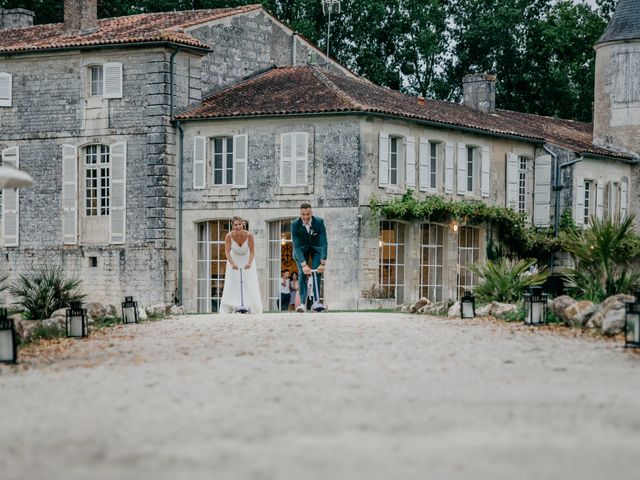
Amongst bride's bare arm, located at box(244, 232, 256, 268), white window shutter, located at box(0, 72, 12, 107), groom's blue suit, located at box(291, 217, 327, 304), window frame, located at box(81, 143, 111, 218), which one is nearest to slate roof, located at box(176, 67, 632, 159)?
window frame, located at box(81, 143, 111, 218)

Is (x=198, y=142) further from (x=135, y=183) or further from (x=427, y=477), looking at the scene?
(x=427, y=477)

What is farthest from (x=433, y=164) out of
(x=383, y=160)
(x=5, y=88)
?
(x=5, y=88)

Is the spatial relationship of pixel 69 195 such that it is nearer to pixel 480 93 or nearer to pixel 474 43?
pixel 480 93

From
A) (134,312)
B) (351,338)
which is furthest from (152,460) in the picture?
(134,312)

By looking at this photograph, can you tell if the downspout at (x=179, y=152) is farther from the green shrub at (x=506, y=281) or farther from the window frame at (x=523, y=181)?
the green shrub at (x=506, y=281)

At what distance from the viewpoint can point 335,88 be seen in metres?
36.5

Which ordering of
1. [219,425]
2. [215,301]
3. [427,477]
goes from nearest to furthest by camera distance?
[427,477] → [219,425] → [215,301]

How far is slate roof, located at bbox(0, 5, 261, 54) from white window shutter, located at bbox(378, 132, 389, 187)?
592cm

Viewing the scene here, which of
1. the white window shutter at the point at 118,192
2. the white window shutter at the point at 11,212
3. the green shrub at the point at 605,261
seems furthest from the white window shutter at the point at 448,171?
the green shrub at the point at 605,261

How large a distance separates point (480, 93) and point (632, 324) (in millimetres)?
30523

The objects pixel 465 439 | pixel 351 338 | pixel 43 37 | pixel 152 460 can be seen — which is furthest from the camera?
pixel 43 37

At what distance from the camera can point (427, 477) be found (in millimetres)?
7785

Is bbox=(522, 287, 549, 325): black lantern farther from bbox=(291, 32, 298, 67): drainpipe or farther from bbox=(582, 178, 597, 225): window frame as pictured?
bbox=(582, 178, 597, 225): window frame

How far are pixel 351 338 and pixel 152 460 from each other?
770 cm
